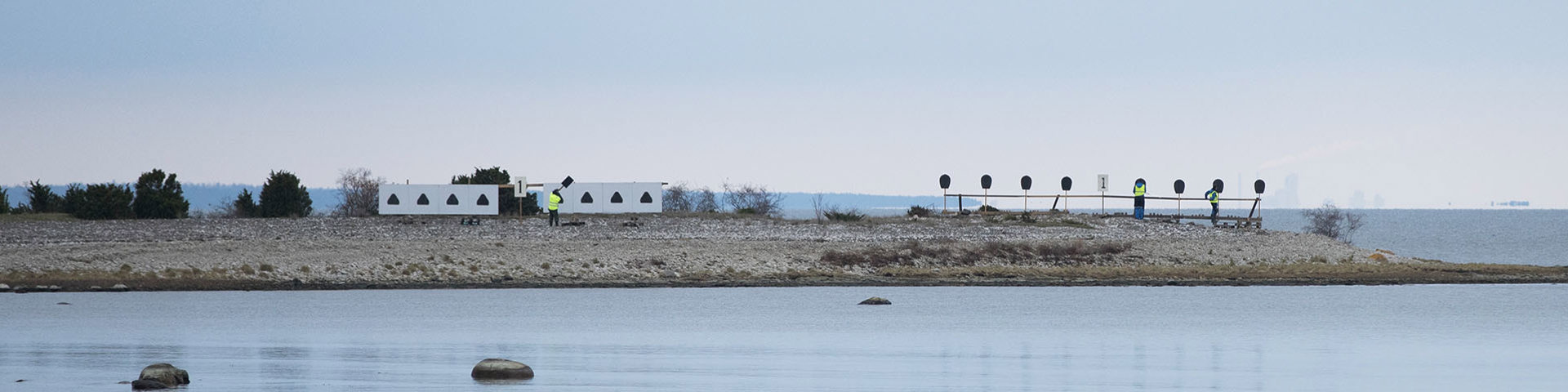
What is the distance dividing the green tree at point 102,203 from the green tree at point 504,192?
425 inches

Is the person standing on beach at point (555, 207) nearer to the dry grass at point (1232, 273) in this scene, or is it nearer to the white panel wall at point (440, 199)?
the white panel wall at point (440, 199)

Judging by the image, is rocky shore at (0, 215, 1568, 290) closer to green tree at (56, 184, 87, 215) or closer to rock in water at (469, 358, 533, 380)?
green tree at (56, 184, 87, 215)

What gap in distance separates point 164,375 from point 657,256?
2506cm

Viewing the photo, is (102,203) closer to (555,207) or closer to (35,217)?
(35,217)

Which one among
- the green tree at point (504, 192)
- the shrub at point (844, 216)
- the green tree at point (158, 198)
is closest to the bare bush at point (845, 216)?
the shrub at point (844, 216)

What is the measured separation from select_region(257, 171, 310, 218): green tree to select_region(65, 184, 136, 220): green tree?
168 inches

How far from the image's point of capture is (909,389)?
19297 millimetres

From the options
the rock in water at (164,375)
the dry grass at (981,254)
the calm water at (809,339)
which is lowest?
the calm water at (809,339)

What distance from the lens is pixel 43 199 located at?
176 feet

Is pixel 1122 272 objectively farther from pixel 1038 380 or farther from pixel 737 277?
pixel 1038 380

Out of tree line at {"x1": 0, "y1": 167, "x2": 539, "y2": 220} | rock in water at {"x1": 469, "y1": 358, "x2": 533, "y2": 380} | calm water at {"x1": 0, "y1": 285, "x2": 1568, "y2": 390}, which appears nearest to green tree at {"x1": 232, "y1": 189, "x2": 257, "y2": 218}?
tree line at {"x1": 0, "y1": 167, "x2": 539, "y2": 220}

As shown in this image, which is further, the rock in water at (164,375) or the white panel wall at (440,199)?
the white panel wall at (440,199)

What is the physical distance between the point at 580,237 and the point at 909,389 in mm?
26943

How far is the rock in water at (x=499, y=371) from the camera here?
782 inches
